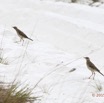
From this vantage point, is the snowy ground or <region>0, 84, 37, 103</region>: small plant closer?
<region>0, 84, 37, 103</region>: small plant

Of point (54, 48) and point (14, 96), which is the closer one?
point (14, 96)

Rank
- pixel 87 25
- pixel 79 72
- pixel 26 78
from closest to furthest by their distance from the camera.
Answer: pixel 26 78, pixel 79 72, pixel 87 25

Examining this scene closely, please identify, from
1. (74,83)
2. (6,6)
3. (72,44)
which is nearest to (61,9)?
(6,6)

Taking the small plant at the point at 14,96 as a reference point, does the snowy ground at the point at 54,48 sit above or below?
below

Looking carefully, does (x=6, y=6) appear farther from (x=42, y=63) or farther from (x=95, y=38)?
(x=42, y=63)

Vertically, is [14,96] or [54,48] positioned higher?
[14,96]

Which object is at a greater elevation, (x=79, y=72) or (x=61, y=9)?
(x=79, y=72)

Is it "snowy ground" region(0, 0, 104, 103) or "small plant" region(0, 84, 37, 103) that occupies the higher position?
"small plant" region(0, 84, 37, 103)

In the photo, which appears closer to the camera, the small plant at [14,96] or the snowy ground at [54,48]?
the small plant at [14,96]
